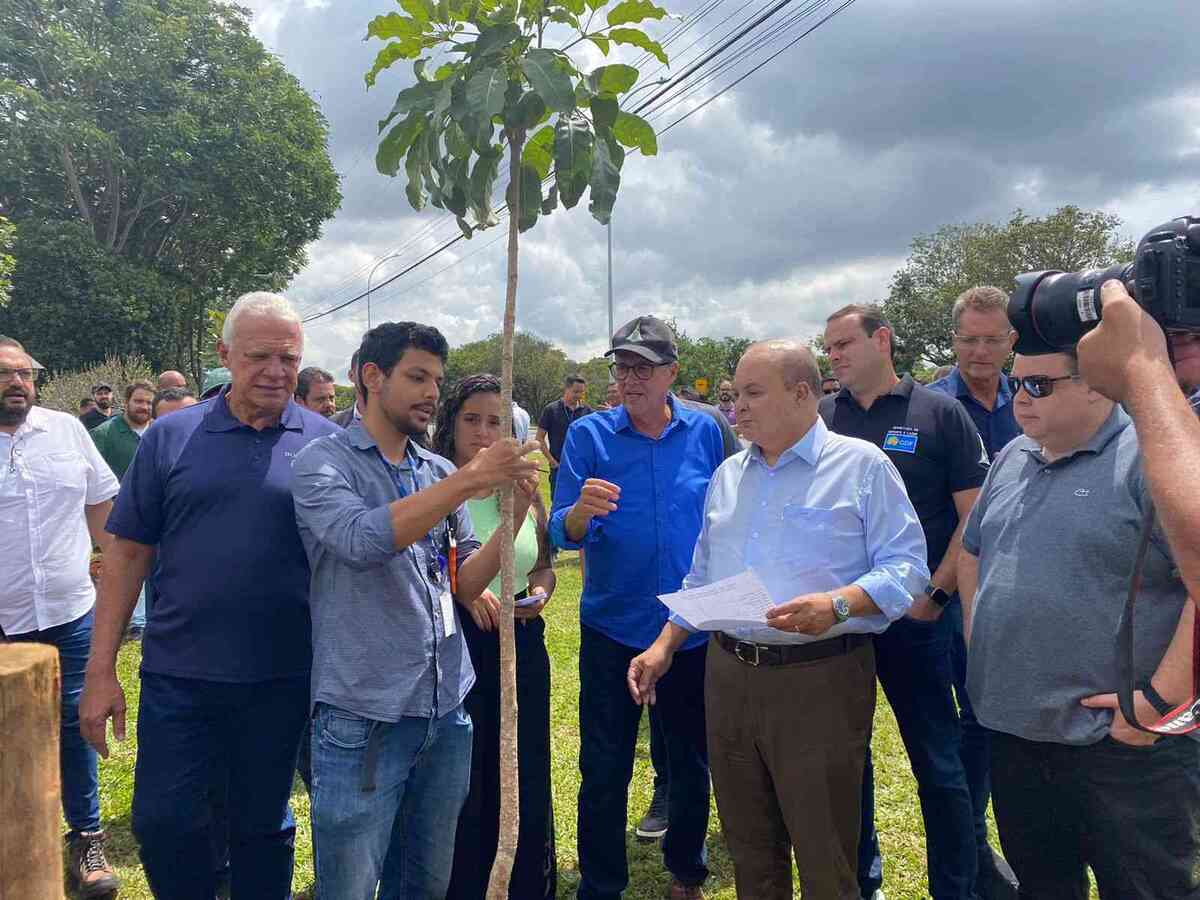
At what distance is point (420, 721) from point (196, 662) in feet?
2.43

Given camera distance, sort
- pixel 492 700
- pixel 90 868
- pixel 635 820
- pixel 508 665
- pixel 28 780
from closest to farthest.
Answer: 1. pixel 28 780
2. pixel 508 665
3. pixel 492 700
4. pixel 90 868
5. pixel 635 820

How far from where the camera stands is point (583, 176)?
6.15 ft

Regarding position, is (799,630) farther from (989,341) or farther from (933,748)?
(989,341)

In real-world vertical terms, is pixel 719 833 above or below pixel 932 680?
below

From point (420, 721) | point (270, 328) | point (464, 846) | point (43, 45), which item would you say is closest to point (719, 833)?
point (464, 846)

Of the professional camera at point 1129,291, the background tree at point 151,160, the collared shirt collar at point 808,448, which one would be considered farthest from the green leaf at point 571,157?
the background tree at point 151,160

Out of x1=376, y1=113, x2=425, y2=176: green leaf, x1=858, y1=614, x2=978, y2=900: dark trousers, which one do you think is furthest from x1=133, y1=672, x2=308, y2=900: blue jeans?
x1=858, y1=614, x2=978, y2=900: dark trousers

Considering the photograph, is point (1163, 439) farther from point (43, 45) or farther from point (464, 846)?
point (43, 45)

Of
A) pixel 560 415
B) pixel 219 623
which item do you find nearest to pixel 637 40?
pixel 219 623

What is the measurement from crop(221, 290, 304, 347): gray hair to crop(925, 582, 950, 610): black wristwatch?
2553 mm

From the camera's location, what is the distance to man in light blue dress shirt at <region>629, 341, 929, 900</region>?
2.58 metres

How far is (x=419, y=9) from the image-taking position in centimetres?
176

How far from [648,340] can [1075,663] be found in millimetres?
1933

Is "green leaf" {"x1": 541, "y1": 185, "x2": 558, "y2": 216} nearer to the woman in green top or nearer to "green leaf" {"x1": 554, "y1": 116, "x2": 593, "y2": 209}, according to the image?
"green leaf" {"x1": 554, "y1": 116, "x2": 593, "y2": 209}
